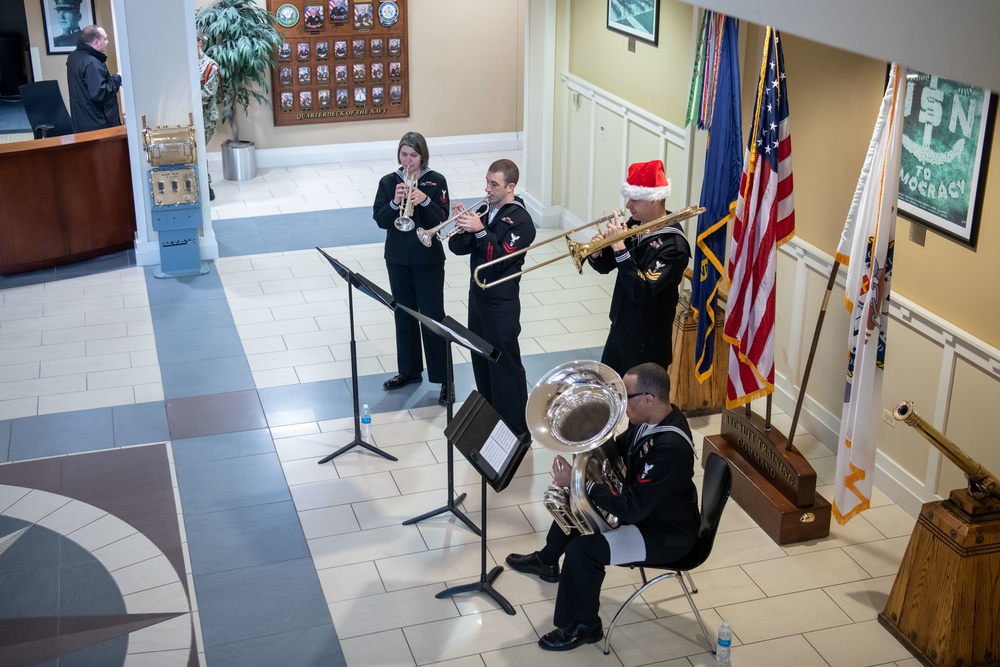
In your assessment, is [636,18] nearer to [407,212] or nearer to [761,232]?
[407,212]

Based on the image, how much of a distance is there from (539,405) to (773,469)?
1953 mm

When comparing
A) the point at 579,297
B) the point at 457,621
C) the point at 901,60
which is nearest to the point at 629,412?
the point at 457,621

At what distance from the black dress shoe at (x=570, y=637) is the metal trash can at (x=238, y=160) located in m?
8.87

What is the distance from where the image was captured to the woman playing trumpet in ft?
22.1

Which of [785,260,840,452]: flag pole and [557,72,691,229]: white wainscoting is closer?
[785,260,840,452]: flag pole

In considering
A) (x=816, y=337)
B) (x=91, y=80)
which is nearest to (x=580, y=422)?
(x=816, y=337)

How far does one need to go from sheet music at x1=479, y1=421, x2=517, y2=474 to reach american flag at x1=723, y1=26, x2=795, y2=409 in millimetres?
1886

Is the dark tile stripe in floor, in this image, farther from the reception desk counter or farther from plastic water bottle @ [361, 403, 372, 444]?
the reception desk counter

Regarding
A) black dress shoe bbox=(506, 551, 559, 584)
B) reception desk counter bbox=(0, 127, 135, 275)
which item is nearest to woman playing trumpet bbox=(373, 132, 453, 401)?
black dress shoe bbox=(506, 551, 559, 584)

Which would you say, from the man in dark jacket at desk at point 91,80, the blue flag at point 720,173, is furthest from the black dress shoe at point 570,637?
the man in dark jacket at desk at point 91,80

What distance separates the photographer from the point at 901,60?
2.55m

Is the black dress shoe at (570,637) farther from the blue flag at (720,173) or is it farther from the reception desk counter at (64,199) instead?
the reception desk counter at (64,199)

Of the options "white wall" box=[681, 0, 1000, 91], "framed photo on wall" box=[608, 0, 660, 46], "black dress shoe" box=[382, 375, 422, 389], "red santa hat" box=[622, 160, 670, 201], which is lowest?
"black dress shoe" box=[382, 375, 422, 389]

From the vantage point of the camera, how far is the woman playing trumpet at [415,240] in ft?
22.1
